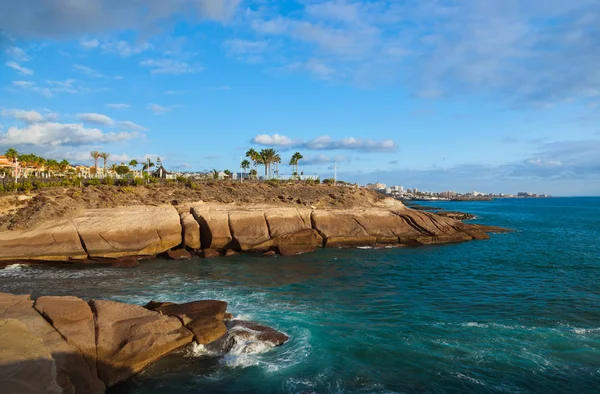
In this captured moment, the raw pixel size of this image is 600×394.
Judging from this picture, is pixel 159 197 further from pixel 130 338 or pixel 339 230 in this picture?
pixel 130 338

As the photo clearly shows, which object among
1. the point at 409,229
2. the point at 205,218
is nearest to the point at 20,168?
the point at 205,218

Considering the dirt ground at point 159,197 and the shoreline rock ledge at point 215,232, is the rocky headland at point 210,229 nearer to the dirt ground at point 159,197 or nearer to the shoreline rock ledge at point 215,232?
the shoreline rock ledge at point 215,232

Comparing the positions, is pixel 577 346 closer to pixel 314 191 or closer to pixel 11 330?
pixel 11 330

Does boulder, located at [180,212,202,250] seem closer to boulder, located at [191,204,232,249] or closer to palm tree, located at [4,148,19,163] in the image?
boulder, located at [191,204,232,249]

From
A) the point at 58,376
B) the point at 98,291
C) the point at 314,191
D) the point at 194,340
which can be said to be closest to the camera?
the point at 58,376

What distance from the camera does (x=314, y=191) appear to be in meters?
53.4

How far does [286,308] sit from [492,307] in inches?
422

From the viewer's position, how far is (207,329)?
14.7 metres

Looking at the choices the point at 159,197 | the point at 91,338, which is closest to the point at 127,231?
the point at 159,197

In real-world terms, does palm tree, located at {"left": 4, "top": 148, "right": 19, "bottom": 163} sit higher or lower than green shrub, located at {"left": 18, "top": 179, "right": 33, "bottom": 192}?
higher

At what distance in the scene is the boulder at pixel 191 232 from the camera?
35875mm

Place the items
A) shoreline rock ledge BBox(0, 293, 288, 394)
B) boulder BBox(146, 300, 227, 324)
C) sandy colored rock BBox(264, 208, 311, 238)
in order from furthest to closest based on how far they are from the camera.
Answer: sandy colored rock BBox(264, 208, 311, 238) < boulder BBox(146, 300, 227, 324) < shoreline rock ledge BBox(0, 293, 288, 394)

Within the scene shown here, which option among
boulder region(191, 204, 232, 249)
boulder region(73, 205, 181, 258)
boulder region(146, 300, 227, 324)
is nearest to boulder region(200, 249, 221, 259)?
boulder region(191, 204, 232, 249)

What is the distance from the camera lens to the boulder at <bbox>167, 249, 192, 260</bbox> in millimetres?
32750
